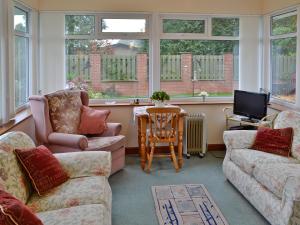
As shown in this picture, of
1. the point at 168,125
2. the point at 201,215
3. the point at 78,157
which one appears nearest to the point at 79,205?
the point at 78,157

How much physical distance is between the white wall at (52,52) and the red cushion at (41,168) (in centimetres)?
273

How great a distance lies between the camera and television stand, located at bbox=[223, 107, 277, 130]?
435 cm

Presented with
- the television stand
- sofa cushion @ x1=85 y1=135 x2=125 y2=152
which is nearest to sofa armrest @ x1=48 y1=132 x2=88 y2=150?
sofa cushion @ x1=85 y1=135 x2=125 y2=152

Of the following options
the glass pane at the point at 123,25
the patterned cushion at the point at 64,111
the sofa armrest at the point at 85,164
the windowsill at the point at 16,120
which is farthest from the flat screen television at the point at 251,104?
the windowsill at the point at 16,120

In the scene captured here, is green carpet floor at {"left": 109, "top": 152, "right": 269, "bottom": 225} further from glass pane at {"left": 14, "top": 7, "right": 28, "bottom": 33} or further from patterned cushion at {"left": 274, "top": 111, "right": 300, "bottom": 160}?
glass pane at {"left": 14, "top": 7, "right": 28, "bottom": 33}

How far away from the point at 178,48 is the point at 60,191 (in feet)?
11.7

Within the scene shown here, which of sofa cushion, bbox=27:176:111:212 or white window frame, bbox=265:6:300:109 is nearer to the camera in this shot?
sofa cushion, bbox=27:176:111:212

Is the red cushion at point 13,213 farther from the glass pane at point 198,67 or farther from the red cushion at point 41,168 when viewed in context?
the glass pane at point 198,67

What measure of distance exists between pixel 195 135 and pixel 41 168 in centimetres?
305

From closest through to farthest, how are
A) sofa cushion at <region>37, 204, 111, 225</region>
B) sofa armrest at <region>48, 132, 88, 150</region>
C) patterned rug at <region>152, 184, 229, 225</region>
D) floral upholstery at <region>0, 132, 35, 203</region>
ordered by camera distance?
1. sofa cushion at <region>37, 204, 111, 225</region>
2. floral upholstery at <region>0, 132, 35, 203</region>
3. patterned rug at <region>152, 184, 229, 225</region>
4. sofa armrest at <region>48, 132, 88, 150</region>

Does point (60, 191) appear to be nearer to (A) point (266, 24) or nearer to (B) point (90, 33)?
(B) point (90, 33)

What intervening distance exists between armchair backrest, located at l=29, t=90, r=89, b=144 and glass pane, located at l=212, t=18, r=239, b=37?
2.97 metres

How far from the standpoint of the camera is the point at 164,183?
4.12 meters

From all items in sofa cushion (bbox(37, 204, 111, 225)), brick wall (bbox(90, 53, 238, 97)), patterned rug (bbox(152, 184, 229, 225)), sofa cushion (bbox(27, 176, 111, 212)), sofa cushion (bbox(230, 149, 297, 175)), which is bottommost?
patterned rug (bbox(152, 184, 229, 225))
